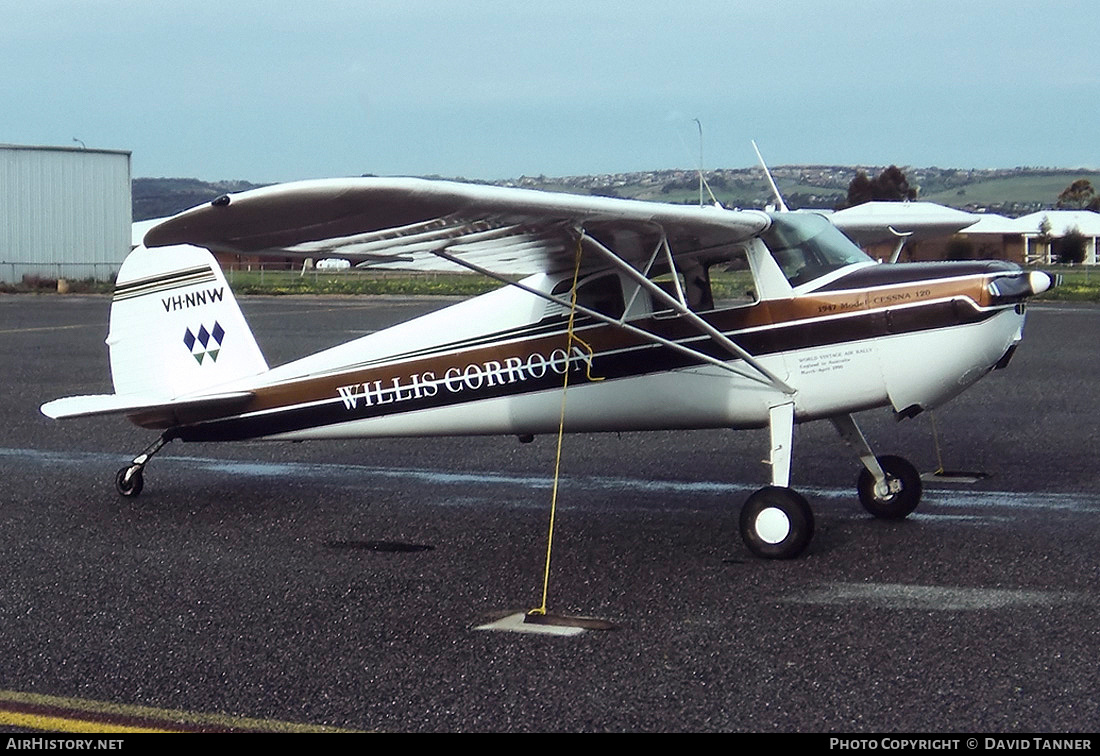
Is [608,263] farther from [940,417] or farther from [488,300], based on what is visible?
[940,417]

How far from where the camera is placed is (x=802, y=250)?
830 cm

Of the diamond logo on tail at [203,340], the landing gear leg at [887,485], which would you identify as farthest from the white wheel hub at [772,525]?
the diamond logo on tail at [203,340]

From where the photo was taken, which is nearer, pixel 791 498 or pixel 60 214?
pixel 791 498

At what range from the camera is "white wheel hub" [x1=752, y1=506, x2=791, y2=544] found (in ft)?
25.2

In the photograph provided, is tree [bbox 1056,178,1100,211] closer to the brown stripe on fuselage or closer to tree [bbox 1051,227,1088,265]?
tree [bbox 1051,227,1088,265]

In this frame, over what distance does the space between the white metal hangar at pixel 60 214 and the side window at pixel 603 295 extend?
58652mm

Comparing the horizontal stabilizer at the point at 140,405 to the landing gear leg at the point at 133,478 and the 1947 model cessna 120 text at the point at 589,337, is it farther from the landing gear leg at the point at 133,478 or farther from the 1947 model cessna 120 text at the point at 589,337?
the landing gear leg at the point at 133,478

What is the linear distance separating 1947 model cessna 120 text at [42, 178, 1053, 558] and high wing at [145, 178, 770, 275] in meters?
0.02

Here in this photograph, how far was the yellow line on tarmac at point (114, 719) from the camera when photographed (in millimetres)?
4836

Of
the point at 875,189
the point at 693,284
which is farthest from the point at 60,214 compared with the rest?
the point at 693,284

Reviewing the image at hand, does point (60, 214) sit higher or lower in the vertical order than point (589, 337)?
higher

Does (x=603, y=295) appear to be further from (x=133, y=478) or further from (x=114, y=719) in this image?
(x=114, y=719)

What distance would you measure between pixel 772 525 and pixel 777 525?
3cm

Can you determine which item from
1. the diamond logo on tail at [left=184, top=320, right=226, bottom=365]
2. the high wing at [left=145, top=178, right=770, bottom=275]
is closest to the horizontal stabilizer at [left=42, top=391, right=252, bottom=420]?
the diamond logo on tail at [left=184, top=320, right=226, bottom=365]
